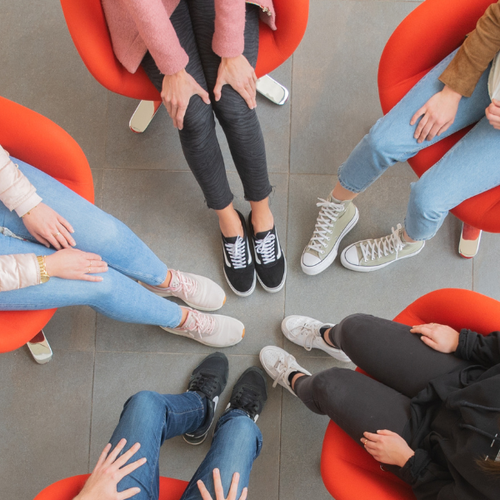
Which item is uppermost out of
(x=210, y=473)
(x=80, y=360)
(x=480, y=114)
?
(x=480, y=114)

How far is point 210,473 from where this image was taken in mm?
1138

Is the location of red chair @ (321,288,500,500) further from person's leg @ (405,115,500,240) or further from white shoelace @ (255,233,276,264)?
white shoelace @ (255,233,276,264)

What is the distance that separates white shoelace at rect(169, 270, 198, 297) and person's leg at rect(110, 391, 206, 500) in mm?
394

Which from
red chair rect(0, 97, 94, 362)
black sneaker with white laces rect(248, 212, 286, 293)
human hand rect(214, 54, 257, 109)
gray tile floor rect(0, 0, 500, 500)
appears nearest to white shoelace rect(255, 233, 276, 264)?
A: black sneaker with white laces rect(248, 212, 286, 293)

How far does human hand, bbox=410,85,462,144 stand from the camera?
121 centimetres

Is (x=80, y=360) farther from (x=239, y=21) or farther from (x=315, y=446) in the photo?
(x=239, y=21)

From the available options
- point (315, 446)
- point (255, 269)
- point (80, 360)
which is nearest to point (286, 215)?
point (255, 269)

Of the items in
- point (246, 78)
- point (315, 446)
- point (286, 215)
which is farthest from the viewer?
point (286, 215)

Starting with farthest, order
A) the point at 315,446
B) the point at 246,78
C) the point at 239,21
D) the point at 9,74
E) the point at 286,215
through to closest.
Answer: the point at 9,74 → the point at 286,215 → the point at 315,446 → the point at 246,78 → the point at 239,21

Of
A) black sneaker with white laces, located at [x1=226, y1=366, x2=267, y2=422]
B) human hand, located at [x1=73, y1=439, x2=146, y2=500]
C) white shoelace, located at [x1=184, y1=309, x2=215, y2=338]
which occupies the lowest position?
black sneaker with white laces, located at [x1=226, y1=366, x2=267, y2=422]

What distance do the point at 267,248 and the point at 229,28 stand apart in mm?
812

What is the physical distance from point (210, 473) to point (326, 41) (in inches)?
71.0

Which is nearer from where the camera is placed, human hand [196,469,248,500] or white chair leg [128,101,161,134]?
human hand [196,469,248,500]

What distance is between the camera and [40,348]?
1673 millimetres
